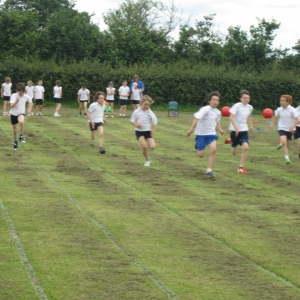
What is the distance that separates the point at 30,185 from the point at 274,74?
123 feet

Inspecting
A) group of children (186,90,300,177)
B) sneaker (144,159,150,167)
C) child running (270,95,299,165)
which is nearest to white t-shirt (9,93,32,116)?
sneaker (144,159,150,167)

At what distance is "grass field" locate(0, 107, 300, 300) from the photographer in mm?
7488

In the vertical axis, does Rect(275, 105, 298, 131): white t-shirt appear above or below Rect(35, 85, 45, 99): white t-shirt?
above

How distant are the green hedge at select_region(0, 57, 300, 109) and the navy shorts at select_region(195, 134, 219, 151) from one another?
1147 inches

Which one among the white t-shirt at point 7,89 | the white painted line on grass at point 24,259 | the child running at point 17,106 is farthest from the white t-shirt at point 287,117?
the white t-shirt at point 7,89

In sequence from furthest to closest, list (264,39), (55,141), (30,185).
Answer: (264,39) → (55,141) → (30,185)

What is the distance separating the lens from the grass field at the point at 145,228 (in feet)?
24.6

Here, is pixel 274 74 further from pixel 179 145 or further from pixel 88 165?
pixel 88 165

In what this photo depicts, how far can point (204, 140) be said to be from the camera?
53.6ft

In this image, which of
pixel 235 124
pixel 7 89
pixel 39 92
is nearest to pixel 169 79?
pixel 39 92

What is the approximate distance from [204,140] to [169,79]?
30.9 meters

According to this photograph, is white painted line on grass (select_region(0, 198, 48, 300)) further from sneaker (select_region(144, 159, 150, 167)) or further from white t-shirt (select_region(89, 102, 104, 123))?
white t-shirt (select_region(89, 102, 104, 123))

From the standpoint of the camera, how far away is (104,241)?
9328mm

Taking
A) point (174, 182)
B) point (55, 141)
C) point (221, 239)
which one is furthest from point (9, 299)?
point (55, 141)
